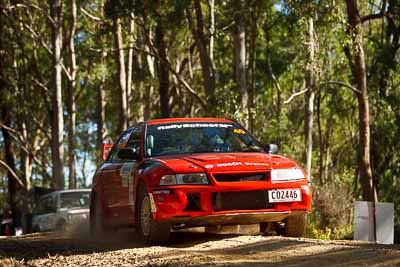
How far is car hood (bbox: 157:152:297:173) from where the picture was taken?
9.47 m

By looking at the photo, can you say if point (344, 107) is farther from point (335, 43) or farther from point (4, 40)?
point (4, 40)

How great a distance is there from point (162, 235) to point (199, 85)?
28.7 meters

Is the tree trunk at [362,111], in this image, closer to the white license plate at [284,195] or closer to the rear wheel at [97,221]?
the rear wheel at [97,221]

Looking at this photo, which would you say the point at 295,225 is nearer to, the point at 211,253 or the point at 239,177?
the point at 239,177

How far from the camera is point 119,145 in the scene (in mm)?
12023

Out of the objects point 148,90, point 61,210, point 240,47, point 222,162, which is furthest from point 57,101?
point 222,162

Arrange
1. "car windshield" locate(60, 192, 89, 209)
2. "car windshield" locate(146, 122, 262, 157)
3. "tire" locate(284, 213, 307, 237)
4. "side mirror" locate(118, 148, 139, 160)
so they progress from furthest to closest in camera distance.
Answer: "car windshield" locate(60, 192, 89, 209), "car windshield" locate(146, 122, 262, 157), "side mirror" locate(118, 148, 139, 160), "tire" locate(284, 213, 307, 237)

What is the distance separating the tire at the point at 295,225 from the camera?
1020 centimetres

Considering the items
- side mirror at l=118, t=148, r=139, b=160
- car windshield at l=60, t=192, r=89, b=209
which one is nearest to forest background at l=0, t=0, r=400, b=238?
car windshield at l=60, t=192, r=89, b=209

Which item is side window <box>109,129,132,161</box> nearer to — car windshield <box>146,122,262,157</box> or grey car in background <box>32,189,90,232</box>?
car windshield <box>146,122,262,157</box>

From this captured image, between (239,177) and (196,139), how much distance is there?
4.71ft

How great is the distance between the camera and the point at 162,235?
9703mm

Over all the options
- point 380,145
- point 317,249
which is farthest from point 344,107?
point 317,249

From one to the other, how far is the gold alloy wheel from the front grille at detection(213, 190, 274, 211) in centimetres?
78
